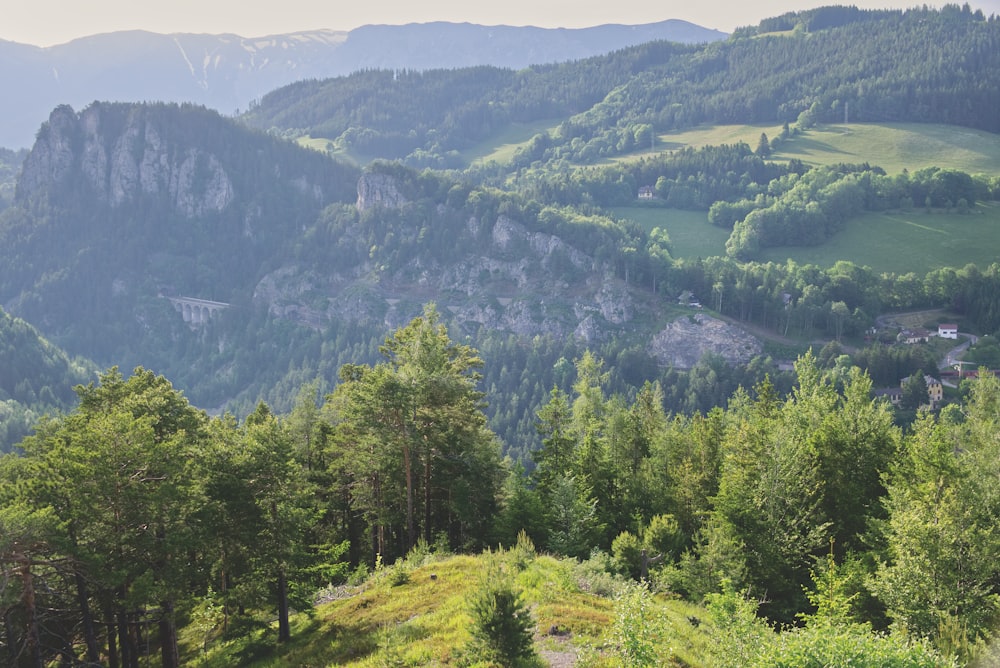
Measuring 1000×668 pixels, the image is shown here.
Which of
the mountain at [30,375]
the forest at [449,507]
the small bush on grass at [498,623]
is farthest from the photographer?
the mountain at [30,375]

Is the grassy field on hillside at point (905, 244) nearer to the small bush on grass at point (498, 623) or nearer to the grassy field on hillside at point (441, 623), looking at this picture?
the grassy field on hillside at point (441, 623)

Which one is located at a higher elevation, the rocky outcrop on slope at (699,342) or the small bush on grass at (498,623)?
the small bush on grass at (498,623)

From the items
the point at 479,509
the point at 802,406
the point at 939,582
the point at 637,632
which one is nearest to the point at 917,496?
the point at 939,582

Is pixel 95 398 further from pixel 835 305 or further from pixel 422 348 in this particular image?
pixel 835 305

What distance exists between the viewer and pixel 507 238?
19350cm

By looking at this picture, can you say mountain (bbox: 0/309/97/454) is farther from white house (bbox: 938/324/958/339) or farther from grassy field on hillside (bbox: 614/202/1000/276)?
white house (bbox: 938/324/958/339)

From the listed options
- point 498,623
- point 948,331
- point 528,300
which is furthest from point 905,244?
point 498,623

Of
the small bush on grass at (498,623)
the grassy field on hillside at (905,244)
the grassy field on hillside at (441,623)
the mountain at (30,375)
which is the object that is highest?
the small bush on grass at (498,623)

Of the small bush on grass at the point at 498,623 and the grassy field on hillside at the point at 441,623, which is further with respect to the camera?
the grassy field on hillside at the point at 441,623

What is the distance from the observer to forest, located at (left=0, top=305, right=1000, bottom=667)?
86.3 feet

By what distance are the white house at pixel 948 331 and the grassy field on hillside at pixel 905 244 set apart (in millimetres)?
26337

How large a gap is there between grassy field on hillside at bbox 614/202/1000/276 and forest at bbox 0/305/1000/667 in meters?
140

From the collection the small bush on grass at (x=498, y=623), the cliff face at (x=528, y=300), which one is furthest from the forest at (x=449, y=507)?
the cliff face at (x=528, y=300)

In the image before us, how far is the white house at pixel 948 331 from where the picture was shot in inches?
5453
